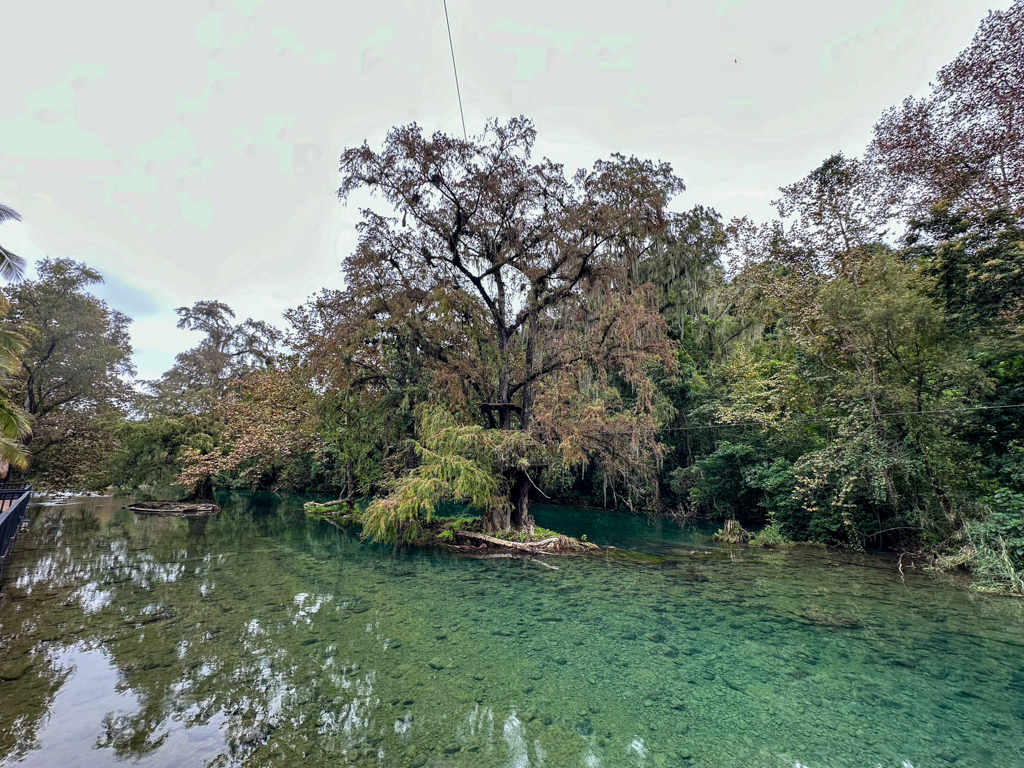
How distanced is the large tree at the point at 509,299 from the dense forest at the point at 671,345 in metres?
0.07

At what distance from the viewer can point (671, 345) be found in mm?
13281

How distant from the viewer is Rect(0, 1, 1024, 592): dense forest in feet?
31.0

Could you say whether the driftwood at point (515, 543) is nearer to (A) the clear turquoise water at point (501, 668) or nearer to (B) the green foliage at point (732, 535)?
(A) the clear turquoise water at point (501, 668)

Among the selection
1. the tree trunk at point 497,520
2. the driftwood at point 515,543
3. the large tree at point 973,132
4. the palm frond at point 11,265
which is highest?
the large tree at point 973,132

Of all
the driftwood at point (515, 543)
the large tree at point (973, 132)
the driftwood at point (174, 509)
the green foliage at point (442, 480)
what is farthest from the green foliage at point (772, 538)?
the driftwood at point (174, 509)

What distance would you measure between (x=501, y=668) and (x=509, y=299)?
1116cm

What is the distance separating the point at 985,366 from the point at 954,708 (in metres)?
8.89

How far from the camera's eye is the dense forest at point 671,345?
9445mm

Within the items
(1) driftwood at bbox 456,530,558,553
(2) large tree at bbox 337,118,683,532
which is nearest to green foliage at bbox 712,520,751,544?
(2) large tree at bbox 337,118,683,532

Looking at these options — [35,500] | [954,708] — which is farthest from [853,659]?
[35,500]

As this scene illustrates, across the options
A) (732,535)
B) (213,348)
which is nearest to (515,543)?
(732,535)

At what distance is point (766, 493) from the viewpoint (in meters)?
15.2

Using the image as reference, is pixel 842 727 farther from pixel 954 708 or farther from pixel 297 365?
pixel 297 365

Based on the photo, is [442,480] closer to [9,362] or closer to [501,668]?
[501,668]
